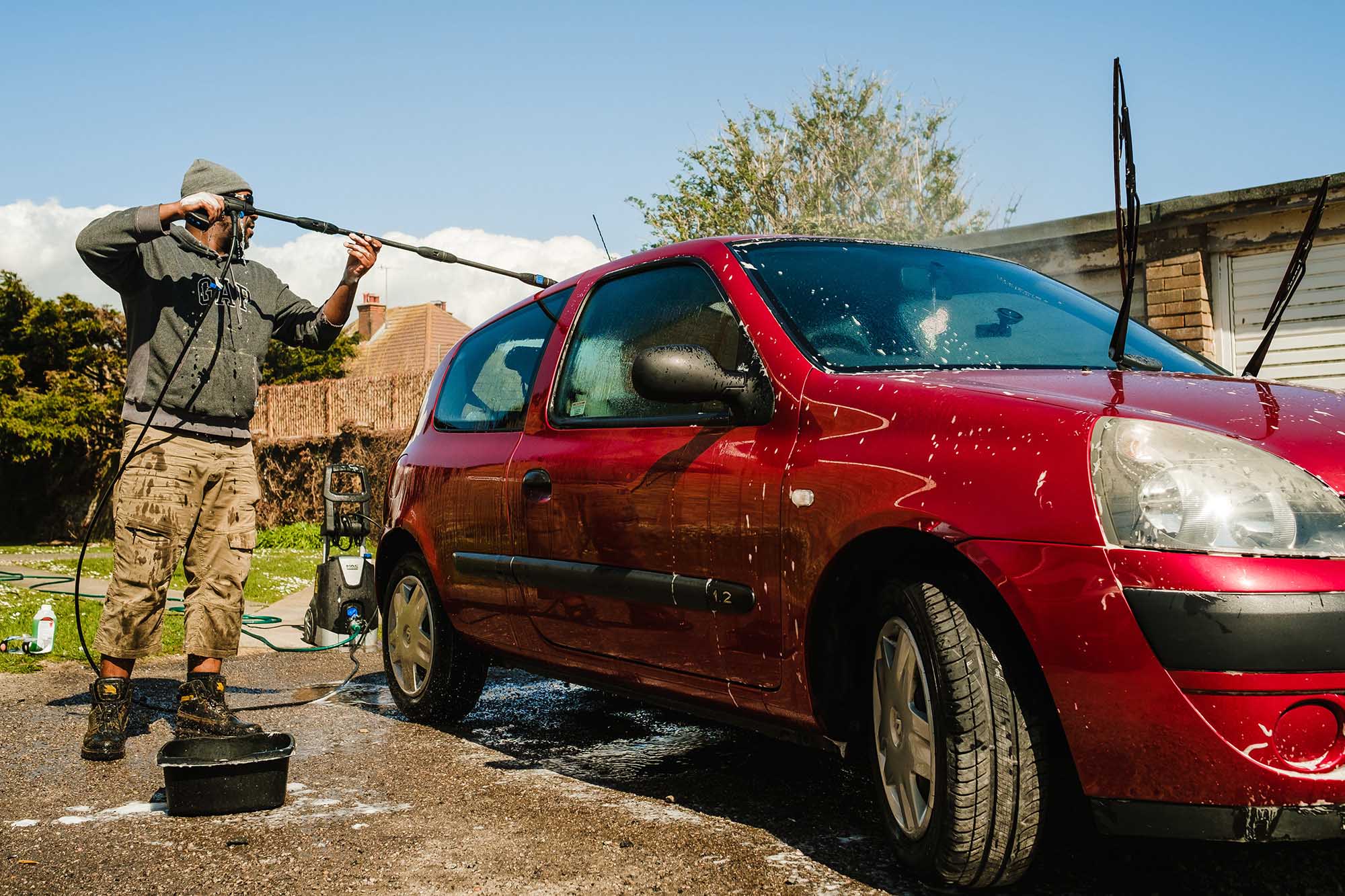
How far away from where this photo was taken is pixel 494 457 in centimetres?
457

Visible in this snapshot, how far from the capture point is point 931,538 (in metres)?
2.81

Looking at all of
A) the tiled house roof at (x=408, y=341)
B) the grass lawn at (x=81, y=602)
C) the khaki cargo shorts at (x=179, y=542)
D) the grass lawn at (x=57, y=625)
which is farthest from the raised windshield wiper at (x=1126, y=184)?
the tiled house roof at (x=408, y=341)

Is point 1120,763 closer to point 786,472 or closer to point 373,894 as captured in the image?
point 786,472

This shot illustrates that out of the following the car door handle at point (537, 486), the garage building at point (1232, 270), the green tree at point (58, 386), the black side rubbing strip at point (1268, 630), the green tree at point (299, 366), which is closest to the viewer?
the black side rubbing strip at point (1268, 630)

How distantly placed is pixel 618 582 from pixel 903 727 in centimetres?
112

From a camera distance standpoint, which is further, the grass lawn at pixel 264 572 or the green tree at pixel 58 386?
the green tree at pixel 58 386

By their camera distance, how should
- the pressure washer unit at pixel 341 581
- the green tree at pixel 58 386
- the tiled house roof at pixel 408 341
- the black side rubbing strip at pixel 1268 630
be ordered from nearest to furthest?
the black side rubbing strip at pixel 1268 630
the pressure washer unit at pixel 341 581
the green tree at pixel 58 386
the tiled house roof at pixel 408 341

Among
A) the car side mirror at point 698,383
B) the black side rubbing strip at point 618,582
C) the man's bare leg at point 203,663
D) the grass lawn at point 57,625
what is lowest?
the grass lawn at point 57,625

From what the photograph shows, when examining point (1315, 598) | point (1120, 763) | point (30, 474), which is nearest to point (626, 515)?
point (1120, 763)

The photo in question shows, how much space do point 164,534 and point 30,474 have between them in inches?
973

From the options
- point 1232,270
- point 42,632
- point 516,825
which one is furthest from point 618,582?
point 1232,270

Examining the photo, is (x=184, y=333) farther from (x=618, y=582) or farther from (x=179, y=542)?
(x=618, y=582)

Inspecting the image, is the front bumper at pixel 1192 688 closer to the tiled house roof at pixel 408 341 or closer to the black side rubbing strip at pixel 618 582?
the black side rubbing strip at pixel 618 582

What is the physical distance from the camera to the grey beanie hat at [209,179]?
4934mm
